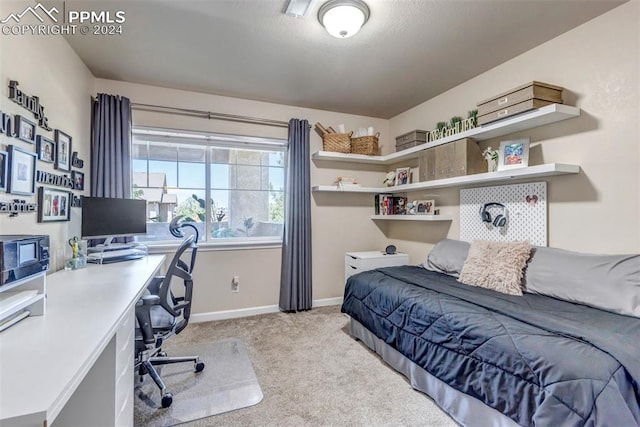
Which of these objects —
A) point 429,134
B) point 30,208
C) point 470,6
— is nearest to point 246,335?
point 30,208

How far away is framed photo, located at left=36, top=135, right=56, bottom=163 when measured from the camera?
72.1 inches

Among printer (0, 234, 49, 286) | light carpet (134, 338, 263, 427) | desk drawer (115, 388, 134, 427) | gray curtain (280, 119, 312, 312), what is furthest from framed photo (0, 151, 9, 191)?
gray curtain (280, 119, 312, 312)

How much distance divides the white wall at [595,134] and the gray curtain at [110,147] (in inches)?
138

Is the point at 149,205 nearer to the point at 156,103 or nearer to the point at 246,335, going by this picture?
the point at 156,103

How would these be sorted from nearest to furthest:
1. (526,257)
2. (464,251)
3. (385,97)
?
(526,257) → (464,251) → (385,97)

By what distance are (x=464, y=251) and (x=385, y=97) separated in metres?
1.85

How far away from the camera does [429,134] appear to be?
10.2 feet

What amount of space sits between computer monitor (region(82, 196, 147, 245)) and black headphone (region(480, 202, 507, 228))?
3.05 m

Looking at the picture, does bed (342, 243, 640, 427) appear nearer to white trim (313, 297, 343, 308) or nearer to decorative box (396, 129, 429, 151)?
white trim (313, 297, 343, 308)

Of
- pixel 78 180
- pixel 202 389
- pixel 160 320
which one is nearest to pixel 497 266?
pixel 202 389

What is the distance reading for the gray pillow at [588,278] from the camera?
64.2 inches

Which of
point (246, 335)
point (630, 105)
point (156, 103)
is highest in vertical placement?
point (156, 103)

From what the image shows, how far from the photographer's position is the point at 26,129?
1.69m

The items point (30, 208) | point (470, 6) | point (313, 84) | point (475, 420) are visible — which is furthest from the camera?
point (313, 84)
